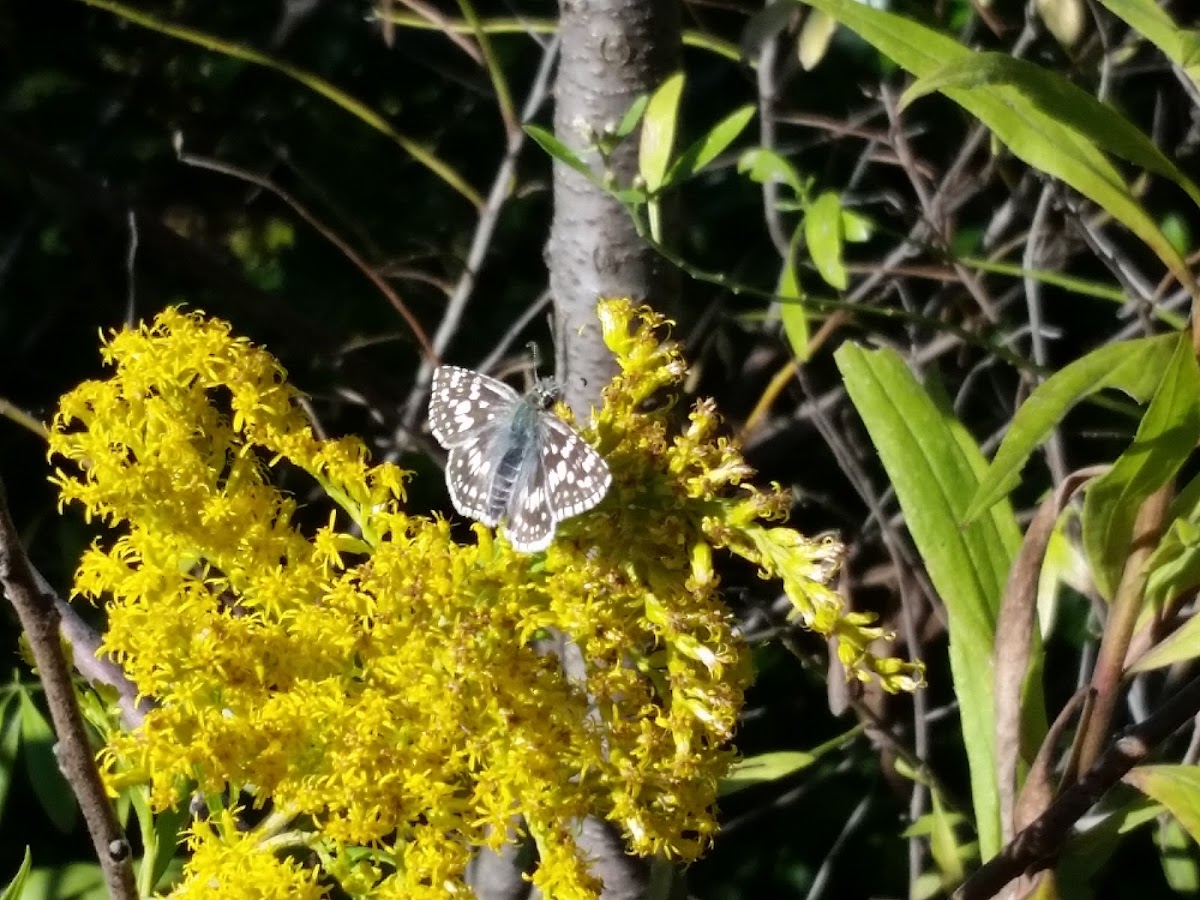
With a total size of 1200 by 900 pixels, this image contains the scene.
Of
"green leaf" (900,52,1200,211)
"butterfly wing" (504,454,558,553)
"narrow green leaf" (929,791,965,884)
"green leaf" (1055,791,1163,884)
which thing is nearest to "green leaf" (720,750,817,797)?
"narrow green leaf" (929,791,965,884)

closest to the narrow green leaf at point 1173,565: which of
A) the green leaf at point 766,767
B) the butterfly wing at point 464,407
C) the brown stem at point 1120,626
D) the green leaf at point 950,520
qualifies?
the brown stem at point 1120,626

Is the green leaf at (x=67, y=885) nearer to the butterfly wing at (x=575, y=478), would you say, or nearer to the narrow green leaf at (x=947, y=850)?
the butterfly wing at (x=575, y=478)

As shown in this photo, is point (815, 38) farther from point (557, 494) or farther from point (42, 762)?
point (42, 762)

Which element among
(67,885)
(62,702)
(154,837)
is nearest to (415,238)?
(67,885)

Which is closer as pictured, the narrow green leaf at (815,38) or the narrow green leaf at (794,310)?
the narrow green leaf at (794,310)

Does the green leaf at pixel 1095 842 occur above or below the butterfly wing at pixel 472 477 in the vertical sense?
below

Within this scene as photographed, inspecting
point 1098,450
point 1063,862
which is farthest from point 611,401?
point 1098,450
